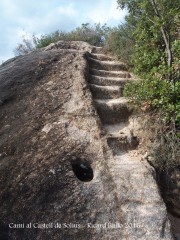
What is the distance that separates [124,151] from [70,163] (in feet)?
5.13

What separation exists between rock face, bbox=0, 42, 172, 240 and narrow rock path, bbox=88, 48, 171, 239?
0.02m

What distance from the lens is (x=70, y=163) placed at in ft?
21.5

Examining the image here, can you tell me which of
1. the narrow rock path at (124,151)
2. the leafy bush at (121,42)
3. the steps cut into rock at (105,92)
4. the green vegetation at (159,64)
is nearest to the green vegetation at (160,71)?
the green vegetation at (159,64)

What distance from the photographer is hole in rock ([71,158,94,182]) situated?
668 centimetres

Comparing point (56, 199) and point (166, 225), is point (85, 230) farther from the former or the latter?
point (166, 225)

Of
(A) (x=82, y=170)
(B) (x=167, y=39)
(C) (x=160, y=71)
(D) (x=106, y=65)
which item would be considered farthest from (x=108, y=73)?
(A) (x=82, y=170)

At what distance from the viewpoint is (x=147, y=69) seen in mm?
8742

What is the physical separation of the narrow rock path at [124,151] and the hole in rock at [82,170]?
1.50ft

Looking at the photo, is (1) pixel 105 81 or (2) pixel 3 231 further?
(1) pixel 105 81

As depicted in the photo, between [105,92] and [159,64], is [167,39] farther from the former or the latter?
[105,92]

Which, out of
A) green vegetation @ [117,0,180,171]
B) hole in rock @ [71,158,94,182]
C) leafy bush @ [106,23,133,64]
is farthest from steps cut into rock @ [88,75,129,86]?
hole in rock @ [71,158,94,182]

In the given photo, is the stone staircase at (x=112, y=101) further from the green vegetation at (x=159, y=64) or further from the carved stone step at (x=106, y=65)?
the green vegetation at (x=159, y=64)

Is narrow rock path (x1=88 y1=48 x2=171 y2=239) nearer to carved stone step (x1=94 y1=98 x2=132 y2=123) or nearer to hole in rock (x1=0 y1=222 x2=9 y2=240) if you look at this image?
carved stone step (x1=94 y1=98 x2=132 y2=123)

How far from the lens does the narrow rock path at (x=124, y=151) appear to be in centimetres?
A: 589
